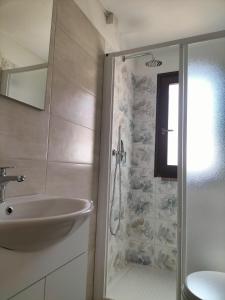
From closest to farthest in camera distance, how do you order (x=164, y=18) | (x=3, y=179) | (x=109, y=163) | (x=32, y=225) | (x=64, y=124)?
(x=32, y=225), (x=3, y=179), (x=64, y=124), (x=109, y=163), (x=164, y=18)

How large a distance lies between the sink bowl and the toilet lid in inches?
28.5

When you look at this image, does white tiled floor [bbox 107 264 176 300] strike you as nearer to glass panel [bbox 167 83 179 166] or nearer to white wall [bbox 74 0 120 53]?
glass panel [bbox 167 83 179 166]

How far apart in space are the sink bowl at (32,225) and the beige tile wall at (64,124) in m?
0.11

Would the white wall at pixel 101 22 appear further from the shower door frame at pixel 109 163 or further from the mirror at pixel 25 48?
the mirror at pixel 25 48

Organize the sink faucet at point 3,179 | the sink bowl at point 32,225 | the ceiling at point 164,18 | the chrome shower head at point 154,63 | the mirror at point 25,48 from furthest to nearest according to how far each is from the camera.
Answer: the chrome shower head at point 154,63
the ceiling at point 164,18
the mirror at point 25,48
the sink faucet at point 3,179
the sink bowl at point 32,225

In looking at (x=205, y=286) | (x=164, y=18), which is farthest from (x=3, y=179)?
(x=164, y=18)

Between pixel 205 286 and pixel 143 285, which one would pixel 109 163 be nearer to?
pixel 205 286

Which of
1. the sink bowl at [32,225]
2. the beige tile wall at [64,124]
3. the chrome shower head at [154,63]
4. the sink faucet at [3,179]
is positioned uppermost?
the chrome shower head at [154,63]

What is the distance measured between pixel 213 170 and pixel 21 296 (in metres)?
1.22

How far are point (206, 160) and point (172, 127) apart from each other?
1.02 meters

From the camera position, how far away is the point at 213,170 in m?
1.43

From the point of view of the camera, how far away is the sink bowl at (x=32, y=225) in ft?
2.03

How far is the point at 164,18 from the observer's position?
6.49 ft

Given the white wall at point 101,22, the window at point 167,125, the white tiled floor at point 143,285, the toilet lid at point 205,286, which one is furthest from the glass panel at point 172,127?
the toilet lid at point 205,286
